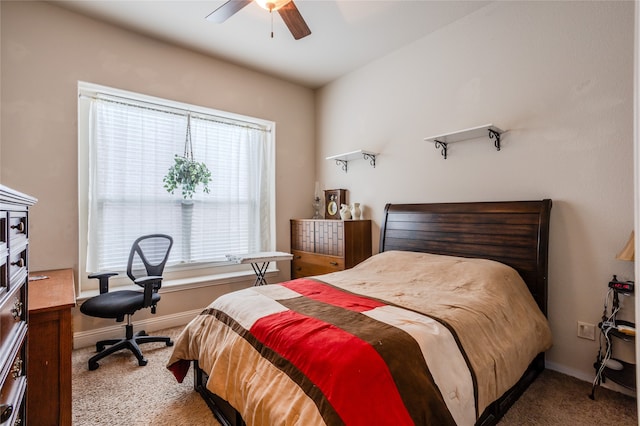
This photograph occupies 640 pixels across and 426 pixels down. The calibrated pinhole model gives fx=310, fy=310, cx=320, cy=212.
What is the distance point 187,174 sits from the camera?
3.40 metres

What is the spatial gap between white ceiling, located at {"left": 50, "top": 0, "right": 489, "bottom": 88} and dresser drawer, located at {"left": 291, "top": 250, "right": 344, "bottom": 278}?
7.41 ft

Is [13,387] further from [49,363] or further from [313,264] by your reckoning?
[313,264]

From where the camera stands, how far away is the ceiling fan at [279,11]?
79.9 inches

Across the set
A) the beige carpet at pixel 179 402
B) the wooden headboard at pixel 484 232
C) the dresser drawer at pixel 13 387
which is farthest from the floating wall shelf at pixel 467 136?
the dresser drawer at pixel 13 387

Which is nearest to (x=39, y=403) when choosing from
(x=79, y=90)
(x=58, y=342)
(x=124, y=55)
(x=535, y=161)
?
(x=58, y=342)

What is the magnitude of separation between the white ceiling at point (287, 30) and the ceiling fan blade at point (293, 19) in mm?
492

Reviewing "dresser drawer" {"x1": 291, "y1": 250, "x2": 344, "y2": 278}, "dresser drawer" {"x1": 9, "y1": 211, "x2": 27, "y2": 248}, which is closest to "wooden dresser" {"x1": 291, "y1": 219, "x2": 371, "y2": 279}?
"dresser drawer" {"x1": 291, "y1": 250, "x2": 344, "y2": 278}

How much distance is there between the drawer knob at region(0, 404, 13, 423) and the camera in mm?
830

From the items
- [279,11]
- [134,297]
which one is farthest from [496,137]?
[134,297]

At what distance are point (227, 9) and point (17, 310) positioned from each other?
206 cm

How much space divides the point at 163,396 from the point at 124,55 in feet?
9.80

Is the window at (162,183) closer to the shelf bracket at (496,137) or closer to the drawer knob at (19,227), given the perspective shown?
the drawer knob at (19,227)

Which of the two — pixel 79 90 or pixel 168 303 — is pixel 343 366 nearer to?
pixel 168 303

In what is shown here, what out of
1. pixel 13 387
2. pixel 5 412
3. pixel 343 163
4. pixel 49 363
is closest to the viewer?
pixel 5 412
